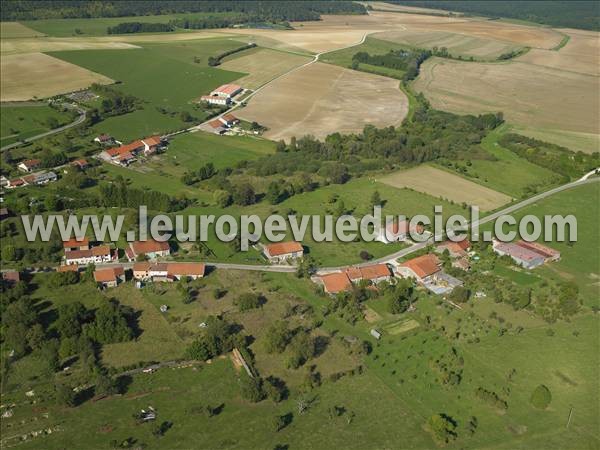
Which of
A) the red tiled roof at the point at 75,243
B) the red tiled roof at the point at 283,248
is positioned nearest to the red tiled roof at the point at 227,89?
the red tiled roof at the point at 75,243

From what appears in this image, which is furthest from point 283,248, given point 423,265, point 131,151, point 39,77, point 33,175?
point 39,77

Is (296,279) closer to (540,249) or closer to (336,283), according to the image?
(336,283)

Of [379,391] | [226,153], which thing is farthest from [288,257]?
[226,153]

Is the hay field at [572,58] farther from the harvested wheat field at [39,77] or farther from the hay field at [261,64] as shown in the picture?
the harvested wheat field at [39,77]

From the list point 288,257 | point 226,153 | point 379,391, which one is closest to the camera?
point 379,391

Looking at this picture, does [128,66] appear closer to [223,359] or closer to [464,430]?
[223,359]

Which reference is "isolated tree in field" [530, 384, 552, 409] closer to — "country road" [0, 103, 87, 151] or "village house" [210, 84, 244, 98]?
"country road" [0, 103, 87, 151]
